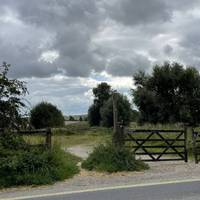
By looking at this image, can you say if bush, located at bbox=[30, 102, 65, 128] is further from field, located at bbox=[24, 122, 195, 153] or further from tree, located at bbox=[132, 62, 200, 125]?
field, located at bbox=[24, 122, 195, 153]

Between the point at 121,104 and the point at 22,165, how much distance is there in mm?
67078

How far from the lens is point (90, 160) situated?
643 inches

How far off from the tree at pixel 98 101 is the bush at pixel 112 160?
75646mm

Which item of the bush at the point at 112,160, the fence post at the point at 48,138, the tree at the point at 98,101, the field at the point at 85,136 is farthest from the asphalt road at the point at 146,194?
the tree at the point at 98,101

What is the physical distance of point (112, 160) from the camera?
51.7ft

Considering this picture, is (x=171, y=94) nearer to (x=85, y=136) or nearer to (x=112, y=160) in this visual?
(x=85, y=136)

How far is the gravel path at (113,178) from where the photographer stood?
11.8 m

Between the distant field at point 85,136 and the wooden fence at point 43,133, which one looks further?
the distant field at point 85,136

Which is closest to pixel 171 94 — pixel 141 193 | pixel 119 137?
pixel 119 137

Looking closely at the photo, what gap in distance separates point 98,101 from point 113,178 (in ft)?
275

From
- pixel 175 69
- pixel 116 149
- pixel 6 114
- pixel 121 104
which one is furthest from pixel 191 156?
pixel 121 104

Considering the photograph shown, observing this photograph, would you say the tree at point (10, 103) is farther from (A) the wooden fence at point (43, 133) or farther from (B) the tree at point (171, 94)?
(B) the tree at point (171, 94)

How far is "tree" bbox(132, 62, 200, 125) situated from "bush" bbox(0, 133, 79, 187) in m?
43.9

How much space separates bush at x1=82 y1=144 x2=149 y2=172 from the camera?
15438 mm
